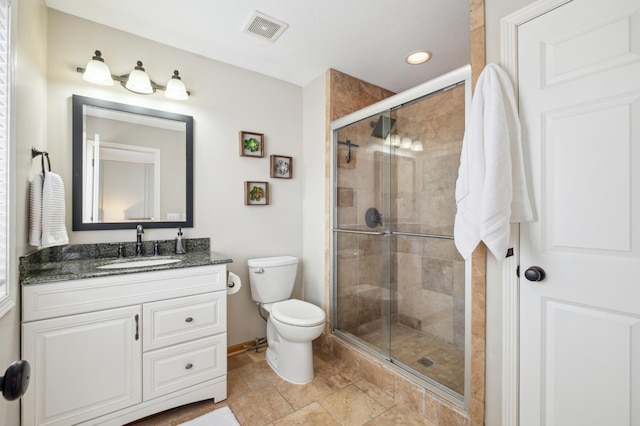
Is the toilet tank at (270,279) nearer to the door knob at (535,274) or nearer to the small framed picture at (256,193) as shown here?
the small framed picture at (256,193)

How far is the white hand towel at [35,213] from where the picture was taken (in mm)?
1408

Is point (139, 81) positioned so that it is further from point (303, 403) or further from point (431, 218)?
point (303, 403)

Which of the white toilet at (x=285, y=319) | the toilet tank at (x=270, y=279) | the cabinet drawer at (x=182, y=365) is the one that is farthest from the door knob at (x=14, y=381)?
the toilet tank at (x=270, y=279)

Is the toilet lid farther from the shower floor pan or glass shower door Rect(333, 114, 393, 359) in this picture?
the shower floor pan

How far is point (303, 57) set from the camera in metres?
2.25

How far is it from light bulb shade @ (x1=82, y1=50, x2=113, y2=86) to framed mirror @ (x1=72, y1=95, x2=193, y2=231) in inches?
5.7

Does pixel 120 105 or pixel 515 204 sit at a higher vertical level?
pixel 120 105

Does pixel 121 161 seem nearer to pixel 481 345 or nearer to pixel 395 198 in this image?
pixel 395 198

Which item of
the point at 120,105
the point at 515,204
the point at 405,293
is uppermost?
the point at 120,105

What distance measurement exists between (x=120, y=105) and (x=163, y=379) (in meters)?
1.78

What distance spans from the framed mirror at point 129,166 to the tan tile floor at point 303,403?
1219 mm

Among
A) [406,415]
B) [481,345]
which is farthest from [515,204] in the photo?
[406,415]

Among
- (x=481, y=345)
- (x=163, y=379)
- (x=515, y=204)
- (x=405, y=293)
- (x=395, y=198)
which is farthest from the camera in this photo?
(x=405, y=293)

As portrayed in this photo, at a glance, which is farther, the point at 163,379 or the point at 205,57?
the point at 205,57
